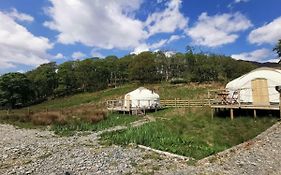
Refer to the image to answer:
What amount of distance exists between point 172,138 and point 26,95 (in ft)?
230

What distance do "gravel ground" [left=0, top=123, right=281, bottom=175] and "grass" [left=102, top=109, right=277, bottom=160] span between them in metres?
1.40

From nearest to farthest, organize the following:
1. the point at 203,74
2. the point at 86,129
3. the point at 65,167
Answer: the point at 65,167
the point at 86,129
the point at 203,74

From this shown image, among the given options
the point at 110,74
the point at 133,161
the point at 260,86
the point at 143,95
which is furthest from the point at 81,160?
the point at 110,74

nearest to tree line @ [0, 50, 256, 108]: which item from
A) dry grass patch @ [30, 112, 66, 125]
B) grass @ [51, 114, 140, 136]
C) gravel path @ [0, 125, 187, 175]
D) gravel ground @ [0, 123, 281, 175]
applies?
dry grass patch @ [30, 112, 66, 125]

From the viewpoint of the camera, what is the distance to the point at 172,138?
18.3 metres

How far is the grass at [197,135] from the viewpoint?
1622cm

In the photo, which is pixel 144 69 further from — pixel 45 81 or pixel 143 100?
pixel 143 100

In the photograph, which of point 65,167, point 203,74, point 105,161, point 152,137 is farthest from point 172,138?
point 203,74

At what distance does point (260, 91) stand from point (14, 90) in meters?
67.2

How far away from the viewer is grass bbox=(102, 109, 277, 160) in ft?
53.2

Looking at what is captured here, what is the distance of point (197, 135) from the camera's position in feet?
62.8

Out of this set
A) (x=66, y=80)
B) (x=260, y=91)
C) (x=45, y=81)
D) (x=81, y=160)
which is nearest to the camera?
(x=81, y=160)

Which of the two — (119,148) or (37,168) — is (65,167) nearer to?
(37,168)

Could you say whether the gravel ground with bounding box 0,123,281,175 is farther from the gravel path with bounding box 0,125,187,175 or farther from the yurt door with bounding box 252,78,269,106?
the yurt door with bounding box 252,78,269,106
